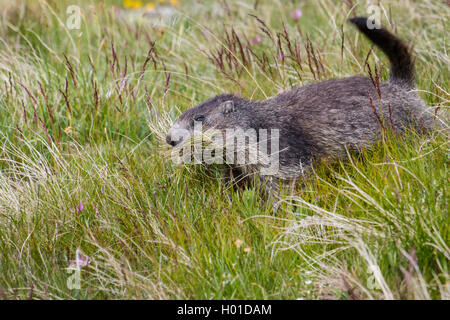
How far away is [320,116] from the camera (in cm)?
445

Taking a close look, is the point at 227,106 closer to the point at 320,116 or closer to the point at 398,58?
the point at 320,116

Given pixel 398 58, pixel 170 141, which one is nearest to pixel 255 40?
pixel 398 58

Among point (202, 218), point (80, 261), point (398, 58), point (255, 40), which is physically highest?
point (255, 40)

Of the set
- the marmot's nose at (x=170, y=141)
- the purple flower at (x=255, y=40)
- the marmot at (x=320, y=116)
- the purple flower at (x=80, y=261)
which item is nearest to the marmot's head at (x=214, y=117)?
the marmot at (x=320, y=116)

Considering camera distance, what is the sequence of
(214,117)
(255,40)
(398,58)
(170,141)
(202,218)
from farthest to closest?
(255,40), (398,58), (214,117), (170,141), (202,218)

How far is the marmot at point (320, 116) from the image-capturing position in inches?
166

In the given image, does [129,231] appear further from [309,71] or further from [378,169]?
[309,71]

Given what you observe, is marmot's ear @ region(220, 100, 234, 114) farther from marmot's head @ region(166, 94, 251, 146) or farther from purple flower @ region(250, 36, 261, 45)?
purple flower @ region(250, 36, 261, 45)

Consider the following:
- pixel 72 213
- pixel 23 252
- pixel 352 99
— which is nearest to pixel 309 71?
pixel 352 99

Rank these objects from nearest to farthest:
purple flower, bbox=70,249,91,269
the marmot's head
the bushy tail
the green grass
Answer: the green grass, purple flower, bbox=70,249,91,269, the marmot's head, the bushy tail

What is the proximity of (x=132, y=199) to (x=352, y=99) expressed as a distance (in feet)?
6.57

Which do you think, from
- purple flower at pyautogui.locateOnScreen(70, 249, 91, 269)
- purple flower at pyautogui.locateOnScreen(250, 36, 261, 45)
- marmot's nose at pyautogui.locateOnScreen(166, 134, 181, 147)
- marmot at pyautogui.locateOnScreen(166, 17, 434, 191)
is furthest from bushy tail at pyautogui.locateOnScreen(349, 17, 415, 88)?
purple flower at pyautogui.locateOnScreen(70, 249, 91, 269)

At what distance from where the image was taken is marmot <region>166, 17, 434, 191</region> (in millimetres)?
4227

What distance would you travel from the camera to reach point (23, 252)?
3.33m
